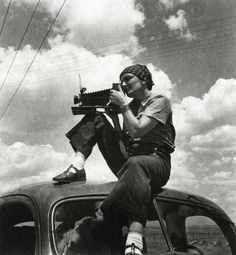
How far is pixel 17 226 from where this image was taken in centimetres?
398

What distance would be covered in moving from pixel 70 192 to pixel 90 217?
218mm

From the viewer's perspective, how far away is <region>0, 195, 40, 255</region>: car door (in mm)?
3041

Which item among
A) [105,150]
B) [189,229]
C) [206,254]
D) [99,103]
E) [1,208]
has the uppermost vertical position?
[99,103]

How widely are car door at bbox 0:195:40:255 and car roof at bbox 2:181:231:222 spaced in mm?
55

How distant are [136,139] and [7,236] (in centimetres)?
140

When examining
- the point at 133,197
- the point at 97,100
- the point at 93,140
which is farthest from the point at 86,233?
the point at 97,100

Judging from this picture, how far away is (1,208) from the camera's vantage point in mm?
3312

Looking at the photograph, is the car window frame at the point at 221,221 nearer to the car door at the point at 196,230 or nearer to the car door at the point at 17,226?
the car door at the point at 196,230

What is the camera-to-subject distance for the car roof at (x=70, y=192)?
282 centimetres

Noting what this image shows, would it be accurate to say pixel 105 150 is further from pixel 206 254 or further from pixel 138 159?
pixel 206 254

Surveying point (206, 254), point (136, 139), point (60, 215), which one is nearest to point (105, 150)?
point (136, 139)

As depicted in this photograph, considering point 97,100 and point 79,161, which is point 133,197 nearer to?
point 79,161

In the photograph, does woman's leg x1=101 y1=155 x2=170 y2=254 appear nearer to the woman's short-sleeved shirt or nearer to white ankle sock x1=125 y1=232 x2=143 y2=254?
white ankle sock x1=125 y1=232 x2=143 y2=254

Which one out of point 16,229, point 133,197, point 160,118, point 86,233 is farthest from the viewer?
point 16,229
